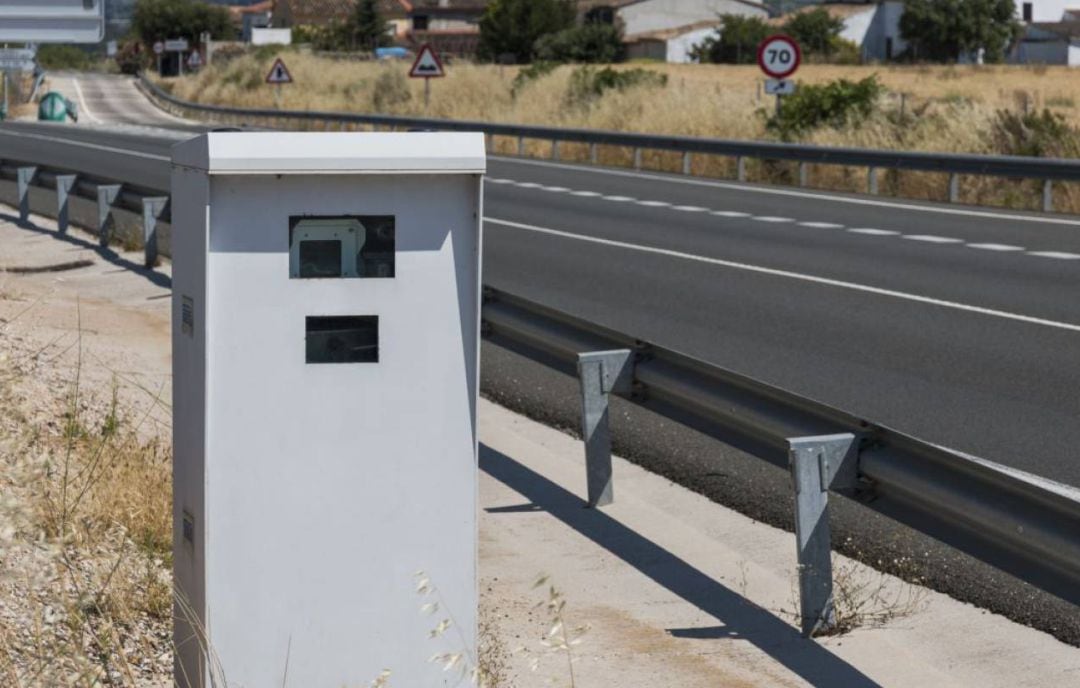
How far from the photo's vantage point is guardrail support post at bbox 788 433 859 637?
5652mm

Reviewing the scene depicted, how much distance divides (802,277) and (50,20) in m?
9.87

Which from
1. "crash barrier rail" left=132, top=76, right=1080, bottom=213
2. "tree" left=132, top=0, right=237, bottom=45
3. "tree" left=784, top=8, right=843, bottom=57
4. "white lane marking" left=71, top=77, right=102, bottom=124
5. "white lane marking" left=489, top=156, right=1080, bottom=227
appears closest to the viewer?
"white lane marking" left=489, top=156, right=1080, bottom=227

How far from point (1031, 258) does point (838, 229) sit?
3363 millimetres

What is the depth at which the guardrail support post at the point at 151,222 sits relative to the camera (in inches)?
583

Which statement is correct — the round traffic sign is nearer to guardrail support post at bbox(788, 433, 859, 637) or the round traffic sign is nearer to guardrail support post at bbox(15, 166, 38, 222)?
guardrail support post at bbox(15, 166, 38, 222)

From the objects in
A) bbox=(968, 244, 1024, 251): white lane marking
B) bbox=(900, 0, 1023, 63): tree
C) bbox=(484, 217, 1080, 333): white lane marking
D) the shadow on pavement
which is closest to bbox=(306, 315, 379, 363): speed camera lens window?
the shadow on pavement

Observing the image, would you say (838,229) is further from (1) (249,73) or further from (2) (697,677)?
(1) (249,73)

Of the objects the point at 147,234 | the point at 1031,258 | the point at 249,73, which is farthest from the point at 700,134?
the point at 249,73

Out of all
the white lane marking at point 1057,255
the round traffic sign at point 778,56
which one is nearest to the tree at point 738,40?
the round traffic sign at point 778,56

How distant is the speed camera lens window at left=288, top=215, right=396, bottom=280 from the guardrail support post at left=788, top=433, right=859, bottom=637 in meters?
1.89

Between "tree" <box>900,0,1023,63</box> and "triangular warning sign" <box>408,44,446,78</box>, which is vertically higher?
"tree" <box>900,0,1023,63</box>

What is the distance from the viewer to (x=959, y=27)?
120 meters

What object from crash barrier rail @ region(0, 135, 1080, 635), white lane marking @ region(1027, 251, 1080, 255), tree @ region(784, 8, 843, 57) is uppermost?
tree @ region(784, 8, 843, 57)

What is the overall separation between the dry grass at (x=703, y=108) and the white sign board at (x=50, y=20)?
57.9ft
